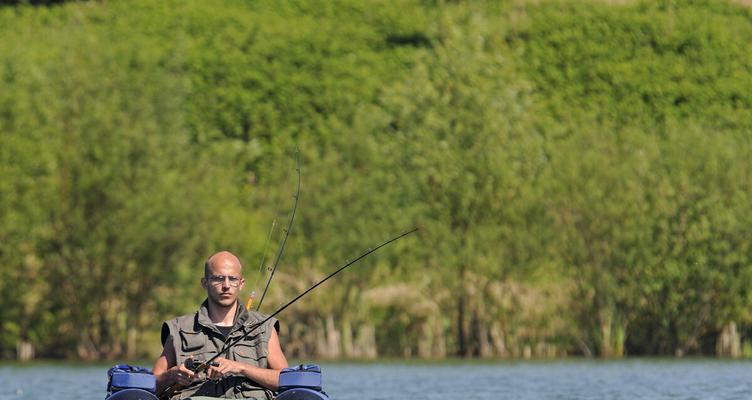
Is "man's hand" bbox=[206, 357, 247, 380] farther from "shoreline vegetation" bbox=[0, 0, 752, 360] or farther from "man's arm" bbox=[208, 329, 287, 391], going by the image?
"shoreline vegetation" bbox=[0, 0, 752, 360]

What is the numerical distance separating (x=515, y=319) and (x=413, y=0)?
74.0 ft

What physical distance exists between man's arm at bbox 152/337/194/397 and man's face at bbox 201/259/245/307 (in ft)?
2.19

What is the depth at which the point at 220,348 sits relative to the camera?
14.9 meters

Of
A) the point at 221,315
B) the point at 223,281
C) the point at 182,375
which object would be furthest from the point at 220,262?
the point at 182,375

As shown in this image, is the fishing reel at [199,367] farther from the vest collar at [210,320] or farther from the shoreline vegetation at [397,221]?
the shoreline vegetation at [397,221]

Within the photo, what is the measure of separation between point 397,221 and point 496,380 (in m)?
15.0

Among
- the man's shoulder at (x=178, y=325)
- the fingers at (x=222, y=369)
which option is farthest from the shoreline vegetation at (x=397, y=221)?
the fingers at (x=222, y=369)

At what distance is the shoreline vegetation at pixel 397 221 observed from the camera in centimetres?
4569

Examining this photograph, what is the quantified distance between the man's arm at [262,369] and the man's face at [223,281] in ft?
1.73

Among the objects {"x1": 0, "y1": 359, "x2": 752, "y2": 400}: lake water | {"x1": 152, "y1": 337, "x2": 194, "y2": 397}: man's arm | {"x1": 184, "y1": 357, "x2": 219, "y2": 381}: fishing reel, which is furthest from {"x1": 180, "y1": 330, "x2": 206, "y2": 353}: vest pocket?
{"x1": 0, "y1": 359, "x2": 752, "y2": 400}: lake water

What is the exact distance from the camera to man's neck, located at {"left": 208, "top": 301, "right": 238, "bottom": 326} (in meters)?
14.8

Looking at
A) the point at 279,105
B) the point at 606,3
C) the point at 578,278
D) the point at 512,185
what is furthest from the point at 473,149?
the point at 606,3

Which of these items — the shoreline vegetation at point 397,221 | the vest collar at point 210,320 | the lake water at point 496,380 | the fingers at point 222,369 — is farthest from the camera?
the shoreline vegetation at point 397,221

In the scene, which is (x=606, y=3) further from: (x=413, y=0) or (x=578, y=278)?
(x=578, y=278)
